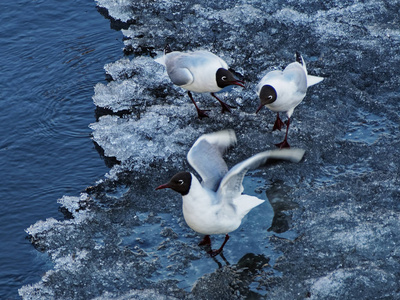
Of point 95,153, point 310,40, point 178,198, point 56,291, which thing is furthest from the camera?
point 310,40

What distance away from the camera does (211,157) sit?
5371 millimetres

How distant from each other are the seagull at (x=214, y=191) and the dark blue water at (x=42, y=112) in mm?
1566

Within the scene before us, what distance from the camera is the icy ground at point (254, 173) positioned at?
198 inches

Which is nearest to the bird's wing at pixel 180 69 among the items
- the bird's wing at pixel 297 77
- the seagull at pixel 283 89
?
the seagull at pixel 283 89

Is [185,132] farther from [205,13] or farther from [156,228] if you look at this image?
[205,13]

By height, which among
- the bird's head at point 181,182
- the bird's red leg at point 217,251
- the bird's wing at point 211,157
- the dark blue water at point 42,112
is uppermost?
the bird's head at point 181,182

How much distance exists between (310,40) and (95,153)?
3707mm

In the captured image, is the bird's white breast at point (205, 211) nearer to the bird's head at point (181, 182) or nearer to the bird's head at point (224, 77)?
the bird's head at point (181, 182)

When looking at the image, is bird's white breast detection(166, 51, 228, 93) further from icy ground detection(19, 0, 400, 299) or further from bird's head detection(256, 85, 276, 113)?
bird's head detection(256, 85, 276, 113)

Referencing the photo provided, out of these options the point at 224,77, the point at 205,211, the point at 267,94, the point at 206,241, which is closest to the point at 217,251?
the point at 206,241

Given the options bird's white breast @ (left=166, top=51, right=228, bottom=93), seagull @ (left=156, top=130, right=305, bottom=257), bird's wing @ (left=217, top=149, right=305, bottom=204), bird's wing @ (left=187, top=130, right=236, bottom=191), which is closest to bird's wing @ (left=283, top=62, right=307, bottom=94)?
bird's white breast @ (left=166, top=51, right=228, bottom=93)

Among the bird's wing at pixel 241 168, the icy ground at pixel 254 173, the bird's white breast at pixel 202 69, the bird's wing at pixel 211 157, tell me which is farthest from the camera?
the bird's white breast at pixel 202 69

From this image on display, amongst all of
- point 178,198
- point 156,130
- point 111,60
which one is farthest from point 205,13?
point 178,198

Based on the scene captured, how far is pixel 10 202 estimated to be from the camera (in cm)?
614
